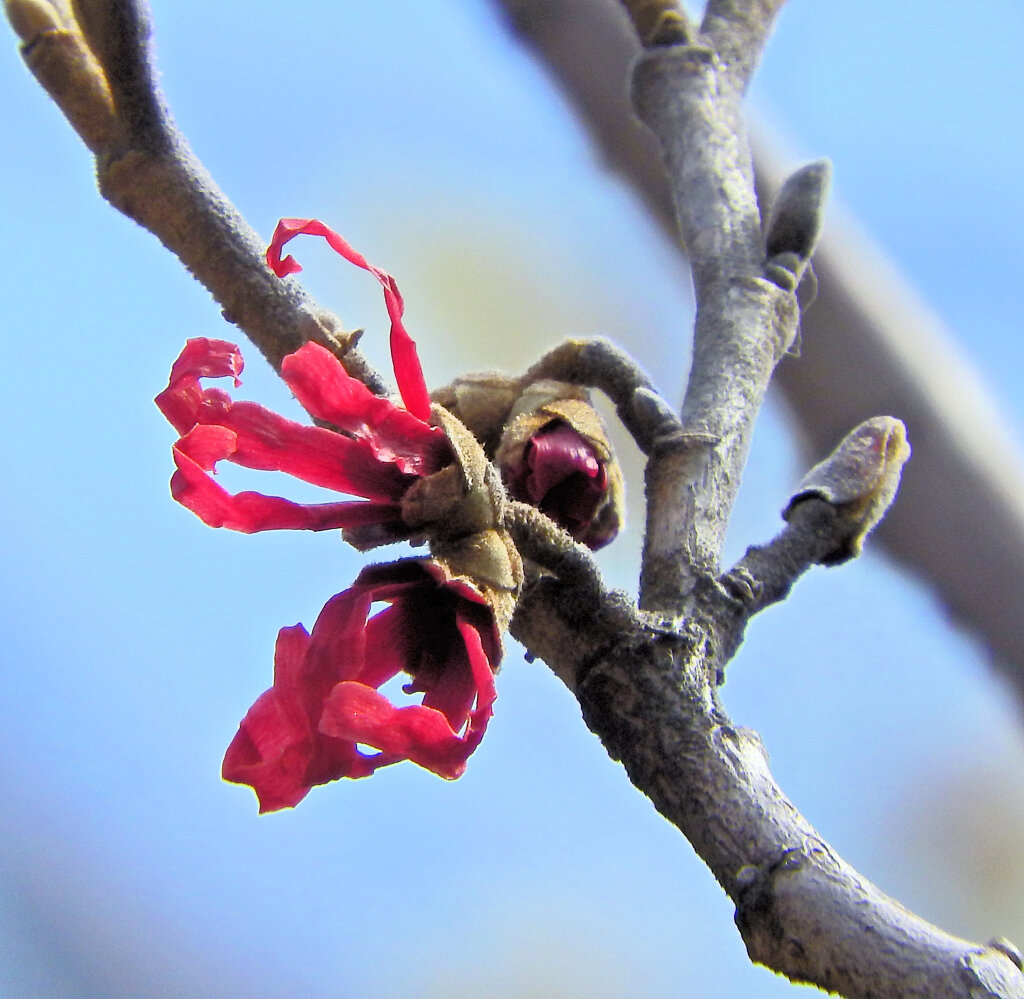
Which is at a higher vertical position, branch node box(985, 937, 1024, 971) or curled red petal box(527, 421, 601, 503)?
curled red petal box(527, 421, 601, 503)

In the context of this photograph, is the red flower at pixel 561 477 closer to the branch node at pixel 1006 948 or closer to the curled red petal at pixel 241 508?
the curled red petal at pixel 241 508

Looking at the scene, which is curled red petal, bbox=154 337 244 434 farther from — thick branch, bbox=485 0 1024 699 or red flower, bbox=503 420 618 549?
thick branch, bbox=485 0 1024 699

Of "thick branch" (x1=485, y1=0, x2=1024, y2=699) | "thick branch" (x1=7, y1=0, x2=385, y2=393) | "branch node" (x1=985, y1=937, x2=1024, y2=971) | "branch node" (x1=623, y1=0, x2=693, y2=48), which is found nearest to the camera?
"branch node" (x1=985, y1=937, x2=1024, y2=971)

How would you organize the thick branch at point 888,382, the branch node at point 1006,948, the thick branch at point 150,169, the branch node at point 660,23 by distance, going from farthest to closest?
the thick branch at point 888,382 < the branch node at point 660,23 < the thick branch at point 150,169 < the branch node at point 1006,948

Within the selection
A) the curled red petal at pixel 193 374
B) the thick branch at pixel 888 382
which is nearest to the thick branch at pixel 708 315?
the curled red petal at pixel 193 374

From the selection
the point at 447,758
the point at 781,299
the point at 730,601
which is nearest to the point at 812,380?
the point at 781,299

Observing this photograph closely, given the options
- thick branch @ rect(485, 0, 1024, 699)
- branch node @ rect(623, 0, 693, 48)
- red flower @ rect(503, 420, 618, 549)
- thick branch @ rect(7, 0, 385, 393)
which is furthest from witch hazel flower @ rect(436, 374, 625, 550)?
thick branch @ rect(485, 0, 1024, 699)

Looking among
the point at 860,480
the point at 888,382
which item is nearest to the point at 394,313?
the point at 860,480
